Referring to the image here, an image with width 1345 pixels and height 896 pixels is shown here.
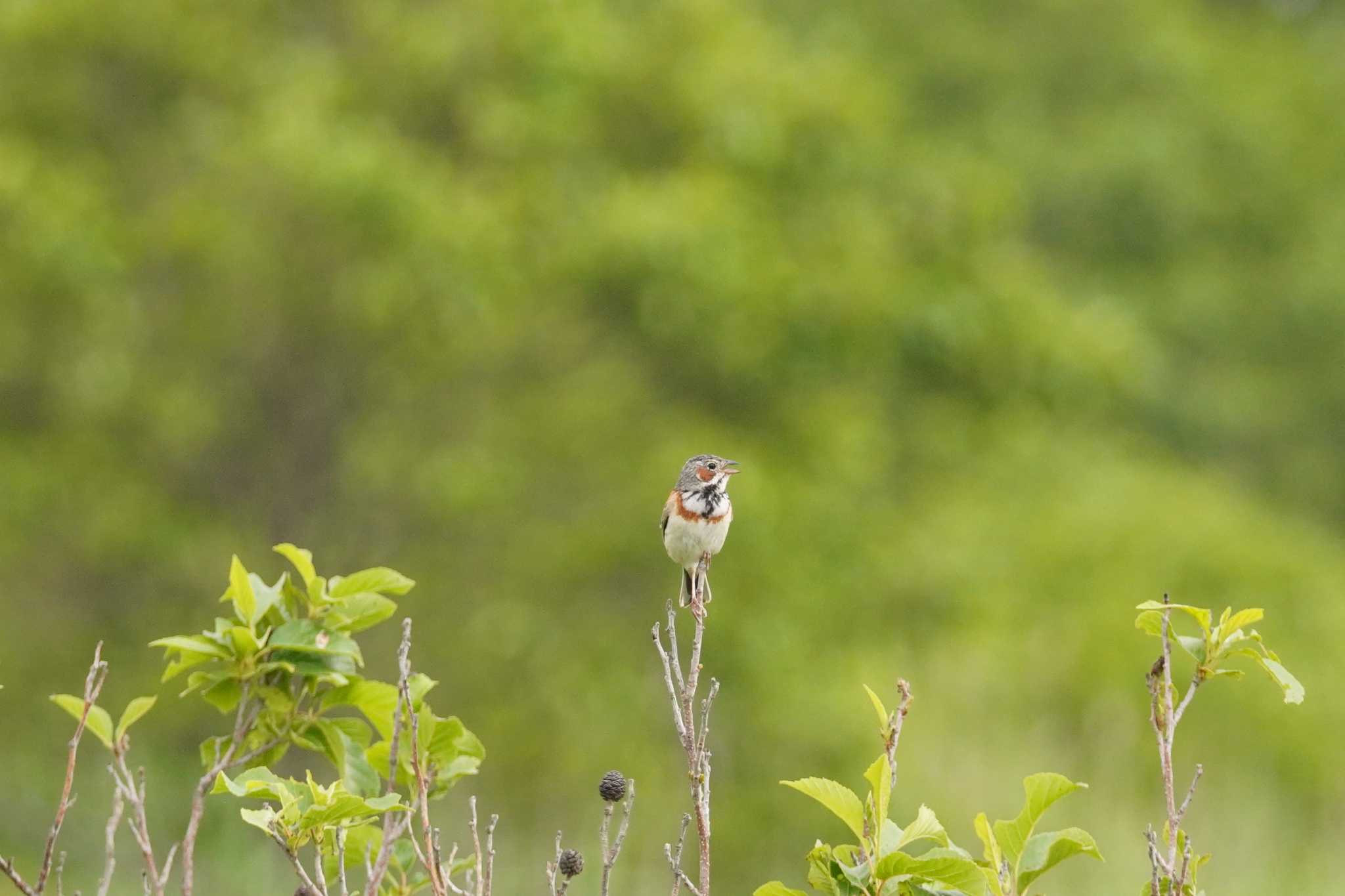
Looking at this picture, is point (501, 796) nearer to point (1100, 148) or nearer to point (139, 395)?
point (139, 395)

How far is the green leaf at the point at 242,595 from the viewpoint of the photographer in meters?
2.62

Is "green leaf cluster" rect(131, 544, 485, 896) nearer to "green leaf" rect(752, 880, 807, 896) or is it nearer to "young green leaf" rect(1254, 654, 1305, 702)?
"green leaf" rect(752, 880, 807, 896)

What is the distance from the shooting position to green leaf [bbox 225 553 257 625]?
8.61 feet

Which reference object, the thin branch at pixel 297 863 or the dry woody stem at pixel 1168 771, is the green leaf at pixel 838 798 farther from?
the thin branch at pixel 297 863

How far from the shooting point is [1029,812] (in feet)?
7.79

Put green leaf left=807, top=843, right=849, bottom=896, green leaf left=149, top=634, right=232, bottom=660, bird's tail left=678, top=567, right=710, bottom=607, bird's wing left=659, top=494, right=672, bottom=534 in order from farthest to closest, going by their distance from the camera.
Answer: bird's wing left=659, top=494, right=672, bottom=534 → bird's tail left=678, top=567, right=710, bottom=607 → green leaf left=149, top=634, right=232, bottom=660 → green leaf left=807, top=843, right=849, bottom=896

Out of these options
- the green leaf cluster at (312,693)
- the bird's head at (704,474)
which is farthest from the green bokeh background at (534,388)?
the green leaf cluster at (312,693)

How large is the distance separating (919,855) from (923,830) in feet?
0.14

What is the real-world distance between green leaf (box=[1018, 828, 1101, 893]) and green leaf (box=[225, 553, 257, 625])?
3.86ft

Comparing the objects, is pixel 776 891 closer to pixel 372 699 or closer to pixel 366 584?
pixel 372 699

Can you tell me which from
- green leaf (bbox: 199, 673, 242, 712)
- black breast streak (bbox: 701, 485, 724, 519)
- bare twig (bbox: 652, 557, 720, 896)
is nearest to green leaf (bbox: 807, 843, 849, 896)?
bare twig (bbox: 652, 557, 720, 896)

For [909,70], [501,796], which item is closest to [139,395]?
[501,796]

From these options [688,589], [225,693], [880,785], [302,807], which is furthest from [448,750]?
[688,589]

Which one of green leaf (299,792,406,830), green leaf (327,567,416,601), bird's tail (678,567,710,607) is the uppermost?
bird's tail (678,567,710,607)
